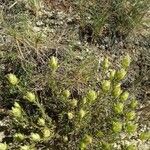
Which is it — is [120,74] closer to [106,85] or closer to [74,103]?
[106,85]

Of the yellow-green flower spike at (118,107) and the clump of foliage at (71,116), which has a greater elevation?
the yellow-green flower spike at (118,107)


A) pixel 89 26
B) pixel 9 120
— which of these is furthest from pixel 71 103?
pixel 89 26

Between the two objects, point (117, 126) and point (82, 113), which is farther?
point (82, 113)

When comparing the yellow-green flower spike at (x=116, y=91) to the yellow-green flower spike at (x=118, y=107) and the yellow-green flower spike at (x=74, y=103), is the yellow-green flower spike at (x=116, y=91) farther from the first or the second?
the yellow-green flower spike at (x=74, y=103)

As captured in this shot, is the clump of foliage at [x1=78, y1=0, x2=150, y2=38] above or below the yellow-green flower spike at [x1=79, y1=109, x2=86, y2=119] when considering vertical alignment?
above

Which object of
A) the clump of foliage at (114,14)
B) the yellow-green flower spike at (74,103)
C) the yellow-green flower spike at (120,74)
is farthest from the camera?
the clump of foliage at (114,14)

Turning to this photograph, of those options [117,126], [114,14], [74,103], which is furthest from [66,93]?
[114,14]

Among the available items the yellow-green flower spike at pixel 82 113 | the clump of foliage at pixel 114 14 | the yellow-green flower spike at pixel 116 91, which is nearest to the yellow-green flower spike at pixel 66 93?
the yellow-green flower spike at pixel 82 113

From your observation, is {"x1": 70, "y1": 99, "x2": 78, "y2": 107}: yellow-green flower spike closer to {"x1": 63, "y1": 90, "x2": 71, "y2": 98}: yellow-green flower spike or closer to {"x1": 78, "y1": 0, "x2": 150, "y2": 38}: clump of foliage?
{"x1": 63, "y1": 90, "x2": 71, "y2": 98}: yellow-green flower spike

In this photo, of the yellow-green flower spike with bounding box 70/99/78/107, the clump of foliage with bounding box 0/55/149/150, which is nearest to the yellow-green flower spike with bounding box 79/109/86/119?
the clump of foliage with bounding box 0/55/149/150
